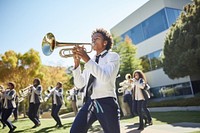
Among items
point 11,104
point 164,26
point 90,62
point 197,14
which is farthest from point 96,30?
point 164,26

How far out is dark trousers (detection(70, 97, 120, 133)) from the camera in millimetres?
2668

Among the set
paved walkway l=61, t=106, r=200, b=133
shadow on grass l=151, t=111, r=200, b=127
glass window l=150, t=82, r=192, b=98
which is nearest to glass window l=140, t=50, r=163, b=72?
glass window l=150, t=82, r=192, b=98

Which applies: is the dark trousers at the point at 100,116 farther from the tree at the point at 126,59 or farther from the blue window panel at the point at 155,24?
the blue window panel at the point at 155,24

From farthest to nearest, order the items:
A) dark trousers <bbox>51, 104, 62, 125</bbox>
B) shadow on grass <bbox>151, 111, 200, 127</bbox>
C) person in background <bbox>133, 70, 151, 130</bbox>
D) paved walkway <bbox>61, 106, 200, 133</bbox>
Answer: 1. dark trousers <bbox>51, 104, 62, 125</bbox>
2. shadow on grass <bbox>151, 111, 200, 127</bbox>
3. person in background <bbox>133, 70, 151, 130</bbox>
4. paved walkway <bbox>61, 106, 200, 133</bbox>

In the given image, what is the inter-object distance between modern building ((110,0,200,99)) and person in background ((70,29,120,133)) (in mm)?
17593

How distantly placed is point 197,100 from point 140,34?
12634 millimetres

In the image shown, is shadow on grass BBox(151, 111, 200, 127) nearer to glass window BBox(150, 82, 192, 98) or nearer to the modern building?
glass window BBox(150, 82, 192, 98)

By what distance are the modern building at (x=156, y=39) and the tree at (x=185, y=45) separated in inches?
183

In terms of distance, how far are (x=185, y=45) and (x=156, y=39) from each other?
7.91 m

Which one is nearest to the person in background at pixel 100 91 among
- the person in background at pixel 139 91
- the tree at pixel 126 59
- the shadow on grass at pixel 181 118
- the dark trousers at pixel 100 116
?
the dark trousers at pixel 100 116

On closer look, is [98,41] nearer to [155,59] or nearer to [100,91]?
[100,91]

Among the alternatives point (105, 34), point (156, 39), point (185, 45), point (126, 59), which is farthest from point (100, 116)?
point (156, 39)

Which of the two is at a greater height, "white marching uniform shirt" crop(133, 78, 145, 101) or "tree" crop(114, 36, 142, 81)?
"tree" crop(114, 36, 142, 81)

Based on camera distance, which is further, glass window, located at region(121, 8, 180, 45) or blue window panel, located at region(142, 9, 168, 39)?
blue window panel, located at region(142, 9, 168, 39)
